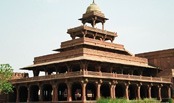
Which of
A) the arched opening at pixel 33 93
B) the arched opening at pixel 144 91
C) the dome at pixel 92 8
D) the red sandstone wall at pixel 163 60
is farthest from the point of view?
the dome at pixel 92 8

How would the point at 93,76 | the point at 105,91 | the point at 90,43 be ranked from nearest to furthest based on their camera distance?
the point at 93,76 < the point at 90,43 < the point at 105,91

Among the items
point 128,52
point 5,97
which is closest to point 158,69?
point 128,52

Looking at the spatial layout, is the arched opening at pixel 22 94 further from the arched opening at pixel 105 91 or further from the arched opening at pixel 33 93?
the arched opening at pixel 105 91

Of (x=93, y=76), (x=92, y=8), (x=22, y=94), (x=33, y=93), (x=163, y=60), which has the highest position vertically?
(x=92, y=8)

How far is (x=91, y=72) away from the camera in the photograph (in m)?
38.6

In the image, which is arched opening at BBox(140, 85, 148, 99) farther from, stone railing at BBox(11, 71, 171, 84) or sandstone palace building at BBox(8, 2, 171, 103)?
stone railing at BBox(11, 71, 171, 84)

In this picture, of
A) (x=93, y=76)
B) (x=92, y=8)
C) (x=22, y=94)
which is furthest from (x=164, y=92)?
(x=22, y=94)

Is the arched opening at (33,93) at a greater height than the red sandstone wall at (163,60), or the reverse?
the red sandstone wall at (163,60)

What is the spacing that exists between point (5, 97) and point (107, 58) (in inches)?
804

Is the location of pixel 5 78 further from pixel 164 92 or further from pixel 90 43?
pixel 164 92

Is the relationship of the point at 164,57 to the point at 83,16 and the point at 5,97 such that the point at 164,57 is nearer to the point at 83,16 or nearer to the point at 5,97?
the point at 83,16

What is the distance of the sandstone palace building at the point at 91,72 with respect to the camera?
4034cm

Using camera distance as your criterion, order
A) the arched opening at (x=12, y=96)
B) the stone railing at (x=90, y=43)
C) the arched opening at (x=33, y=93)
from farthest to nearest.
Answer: the arched opening at (x=12, y=96) → the arched opening at (x=33, y=93) → the stone railing at (x=90, y=43)

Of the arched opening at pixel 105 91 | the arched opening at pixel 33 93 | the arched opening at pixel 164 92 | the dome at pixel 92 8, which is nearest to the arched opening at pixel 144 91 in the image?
the arched opening at pixel 164 92
